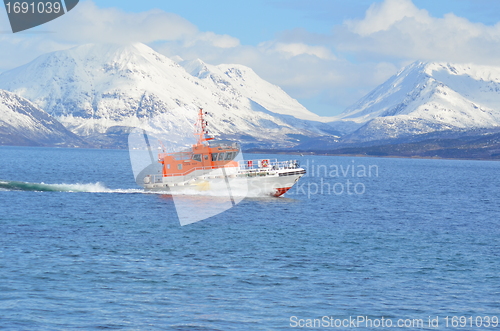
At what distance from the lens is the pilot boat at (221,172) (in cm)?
7731

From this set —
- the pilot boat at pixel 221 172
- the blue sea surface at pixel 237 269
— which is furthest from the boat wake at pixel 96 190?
the blue sea surface at pixel 237 269

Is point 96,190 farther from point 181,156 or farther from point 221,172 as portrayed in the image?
point 221,172

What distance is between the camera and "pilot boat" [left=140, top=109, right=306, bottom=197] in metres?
77.3

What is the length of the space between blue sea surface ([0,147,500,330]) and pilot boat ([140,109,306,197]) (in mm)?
8182

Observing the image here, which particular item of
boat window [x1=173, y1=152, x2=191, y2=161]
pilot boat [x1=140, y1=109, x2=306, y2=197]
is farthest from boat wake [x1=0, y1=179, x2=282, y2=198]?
boat window [x1=173, y1=152, x2=191, y2=161]

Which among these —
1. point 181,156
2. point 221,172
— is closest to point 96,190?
point 181,156

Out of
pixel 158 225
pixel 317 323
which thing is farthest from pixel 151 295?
pixel 158 225

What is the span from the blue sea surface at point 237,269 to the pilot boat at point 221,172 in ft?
26.8

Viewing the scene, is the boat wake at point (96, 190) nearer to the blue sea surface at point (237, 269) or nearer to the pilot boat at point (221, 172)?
the pilot boat at point (221, 172)

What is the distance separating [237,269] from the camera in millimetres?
39438

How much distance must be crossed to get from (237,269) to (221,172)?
39.0 meters

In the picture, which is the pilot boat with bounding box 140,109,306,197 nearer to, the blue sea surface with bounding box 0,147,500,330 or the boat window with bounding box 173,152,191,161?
the boat window with bounding box 173,152,191,161

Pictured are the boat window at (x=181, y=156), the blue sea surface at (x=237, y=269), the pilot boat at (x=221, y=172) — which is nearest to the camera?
the blue sea surface at (x=237, y=269)

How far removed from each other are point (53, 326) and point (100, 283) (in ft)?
23.0
